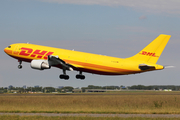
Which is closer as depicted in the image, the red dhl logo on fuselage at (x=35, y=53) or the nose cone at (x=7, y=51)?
the red dhl logo on fuselage at (x=35, y=53)

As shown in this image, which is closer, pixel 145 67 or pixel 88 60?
pixel 145 67

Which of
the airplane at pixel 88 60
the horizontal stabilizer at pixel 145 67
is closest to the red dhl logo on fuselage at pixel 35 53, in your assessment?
the airplane at pixel 88 60

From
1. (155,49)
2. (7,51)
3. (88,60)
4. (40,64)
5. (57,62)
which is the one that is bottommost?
(40,64)

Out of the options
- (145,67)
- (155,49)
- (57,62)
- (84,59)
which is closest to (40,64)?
(57,62)

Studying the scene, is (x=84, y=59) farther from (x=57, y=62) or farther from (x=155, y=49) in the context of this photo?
(x=155, y=49)

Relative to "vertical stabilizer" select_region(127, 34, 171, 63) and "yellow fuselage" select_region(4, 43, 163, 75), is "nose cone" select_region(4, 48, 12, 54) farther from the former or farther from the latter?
"vertical stabilizer" select_region(127, 34, 171, 63)

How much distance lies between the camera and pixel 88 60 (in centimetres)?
6225

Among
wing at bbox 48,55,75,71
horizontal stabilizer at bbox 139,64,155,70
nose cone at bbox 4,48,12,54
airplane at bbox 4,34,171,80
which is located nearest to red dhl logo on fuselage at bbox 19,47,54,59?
airplane at bbox 4,34,171,80

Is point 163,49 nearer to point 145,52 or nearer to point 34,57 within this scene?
point 145,52

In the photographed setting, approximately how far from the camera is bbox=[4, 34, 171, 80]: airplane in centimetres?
5909

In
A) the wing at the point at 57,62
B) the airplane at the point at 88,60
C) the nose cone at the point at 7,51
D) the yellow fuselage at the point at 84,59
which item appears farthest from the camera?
the nose cone at the point at 7,51

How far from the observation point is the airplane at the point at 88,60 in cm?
5909

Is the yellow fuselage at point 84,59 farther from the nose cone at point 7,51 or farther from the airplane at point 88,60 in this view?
the nose cone at point 7,51

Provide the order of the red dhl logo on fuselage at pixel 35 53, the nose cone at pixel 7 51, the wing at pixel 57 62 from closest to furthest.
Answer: the wing at pixel 57 62 → the red dhl logo on fuselage at pixel 35 53 → the nose cone at pixel 7 51
